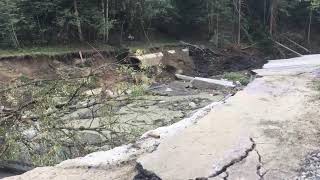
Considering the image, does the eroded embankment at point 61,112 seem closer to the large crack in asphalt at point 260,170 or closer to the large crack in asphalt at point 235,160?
the large crack in asphalt at point 235,160

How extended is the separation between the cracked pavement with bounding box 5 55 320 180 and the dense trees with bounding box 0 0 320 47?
10708 mm

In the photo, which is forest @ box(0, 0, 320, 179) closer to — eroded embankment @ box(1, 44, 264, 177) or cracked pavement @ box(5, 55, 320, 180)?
eroded embankment @ box(1, 44, 264, 177)

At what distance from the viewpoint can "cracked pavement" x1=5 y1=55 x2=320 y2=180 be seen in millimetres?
4500

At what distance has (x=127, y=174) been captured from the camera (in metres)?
4.75

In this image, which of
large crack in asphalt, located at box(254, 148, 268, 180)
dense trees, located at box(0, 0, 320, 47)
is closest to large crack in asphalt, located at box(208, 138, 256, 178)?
large crack in asphalt, located at box(254, 148, 268, 180)

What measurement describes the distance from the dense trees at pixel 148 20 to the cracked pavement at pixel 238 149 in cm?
1071

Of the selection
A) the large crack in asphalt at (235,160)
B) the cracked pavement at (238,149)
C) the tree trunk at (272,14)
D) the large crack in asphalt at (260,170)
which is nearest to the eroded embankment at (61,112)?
the cracked pavement at (238,149)

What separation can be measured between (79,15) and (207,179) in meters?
13.5

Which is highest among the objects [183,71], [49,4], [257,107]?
[49,4]

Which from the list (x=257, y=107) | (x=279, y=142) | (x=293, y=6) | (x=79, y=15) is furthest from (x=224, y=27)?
(x=279, y=142)

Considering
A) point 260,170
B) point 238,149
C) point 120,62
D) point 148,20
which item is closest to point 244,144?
point 238,149

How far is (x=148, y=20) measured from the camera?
20031mm

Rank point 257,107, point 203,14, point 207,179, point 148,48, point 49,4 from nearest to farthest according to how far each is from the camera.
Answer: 1. point 207,179
2. point 257,107
3. point 49,4
4. point 148,48
5. point 203,14

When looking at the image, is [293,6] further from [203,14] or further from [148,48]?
[148,48]
